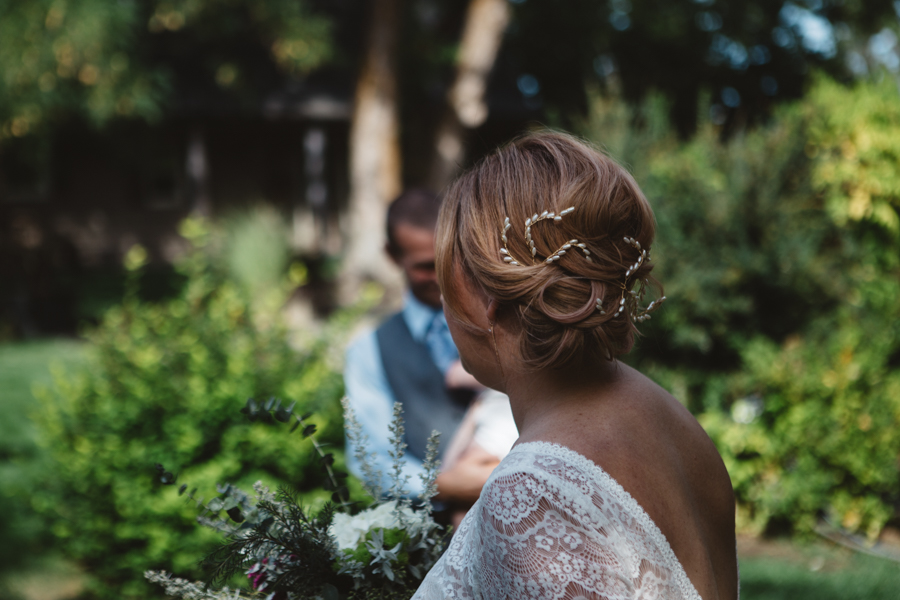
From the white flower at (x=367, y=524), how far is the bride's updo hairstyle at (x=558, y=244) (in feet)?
1.50

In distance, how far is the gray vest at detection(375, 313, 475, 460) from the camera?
8.32ft

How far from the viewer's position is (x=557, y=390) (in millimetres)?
1296

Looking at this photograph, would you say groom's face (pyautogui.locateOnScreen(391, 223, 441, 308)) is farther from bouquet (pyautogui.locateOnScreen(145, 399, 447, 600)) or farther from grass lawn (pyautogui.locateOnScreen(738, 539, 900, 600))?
grass lawn (pyautogui.locateOnScreen(738, 539, 900, 600))

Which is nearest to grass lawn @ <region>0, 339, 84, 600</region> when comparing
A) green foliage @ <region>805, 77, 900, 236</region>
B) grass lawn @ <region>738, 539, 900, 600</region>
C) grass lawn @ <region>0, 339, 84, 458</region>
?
grass lawn @ <region>0, 339, 84, 458</region>

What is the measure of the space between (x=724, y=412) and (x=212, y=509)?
5.22 meters

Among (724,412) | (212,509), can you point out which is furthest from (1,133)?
(212,509)

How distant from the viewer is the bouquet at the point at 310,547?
134cm

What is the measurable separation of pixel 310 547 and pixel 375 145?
9.78 m

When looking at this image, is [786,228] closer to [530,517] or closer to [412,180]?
[530,517]

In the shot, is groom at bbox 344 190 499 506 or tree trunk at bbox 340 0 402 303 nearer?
groom at bbox 344 190 499 506

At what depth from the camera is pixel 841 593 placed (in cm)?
430

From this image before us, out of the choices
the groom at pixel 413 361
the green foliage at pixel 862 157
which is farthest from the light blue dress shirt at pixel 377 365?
the green foliage at pixel 862 157

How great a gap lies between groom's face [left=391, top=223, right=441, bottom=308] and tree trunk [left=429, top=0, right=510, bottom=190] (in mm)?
8616

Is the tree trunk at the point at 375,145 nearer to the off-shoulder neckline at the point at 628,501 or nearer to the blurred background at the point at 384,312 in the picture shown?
the blurred background at the point at 384,312
